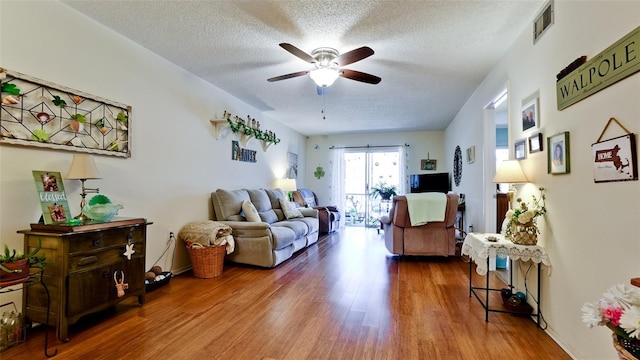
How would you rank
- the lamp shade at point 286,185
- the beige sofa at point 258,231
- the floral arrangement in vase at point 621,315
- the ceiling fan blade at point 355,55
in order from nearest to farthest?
the floral arrangement in vase at point 621,315 → the ceiling fan blade at point 355,55 → the beige sofa at point 258,231 → the lamp shade at point 286,185

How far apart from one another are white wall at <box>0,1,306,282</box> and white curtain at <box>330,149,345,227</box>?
11.4 ft

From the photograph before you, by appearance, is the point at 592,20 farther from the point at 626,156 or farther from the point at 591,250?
the point at 591,250

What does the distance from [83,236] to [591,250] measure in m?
3.31

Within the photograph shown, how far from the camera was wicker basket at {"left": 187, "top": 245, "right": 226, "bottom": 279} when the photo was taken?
3.35 m

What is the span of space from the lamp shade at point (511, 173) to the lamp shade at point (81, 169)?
344 centimetres

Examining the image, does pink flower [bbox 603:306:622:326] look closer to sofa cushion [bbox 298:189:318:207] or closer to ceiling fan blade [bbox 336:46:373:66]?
ceiling fan blade [bbox 336:46:373:66]

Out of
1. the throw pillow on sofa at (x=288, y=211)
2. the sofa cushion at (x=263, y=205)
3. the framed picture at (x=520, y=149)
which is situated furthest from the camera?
the throw pillow on sofa at (x=288, y=211)

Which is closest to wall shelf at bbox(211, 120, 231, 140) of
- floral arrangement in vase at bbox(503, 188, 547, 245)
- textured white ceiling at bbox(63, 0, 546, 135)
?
textured white ceiling at bbox(63, 0, 546, 135)

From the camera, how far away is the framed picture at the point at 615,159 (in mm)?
1390

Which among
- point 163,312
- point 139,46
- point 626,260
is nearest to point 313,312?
point 163,312

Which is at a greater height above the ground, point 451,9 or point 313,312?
point 451,9

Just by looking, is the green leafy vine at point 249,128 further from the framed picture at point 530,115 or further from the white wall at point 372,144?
the framed picture at point 530,115

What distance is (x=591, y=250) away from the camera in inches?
66.6

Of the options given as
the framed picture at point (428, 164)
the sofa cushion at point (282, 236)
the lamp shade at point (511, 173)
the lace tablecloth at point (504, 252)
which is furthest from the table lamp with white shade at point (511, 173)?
Result: the framed picture at point (428, 164)
